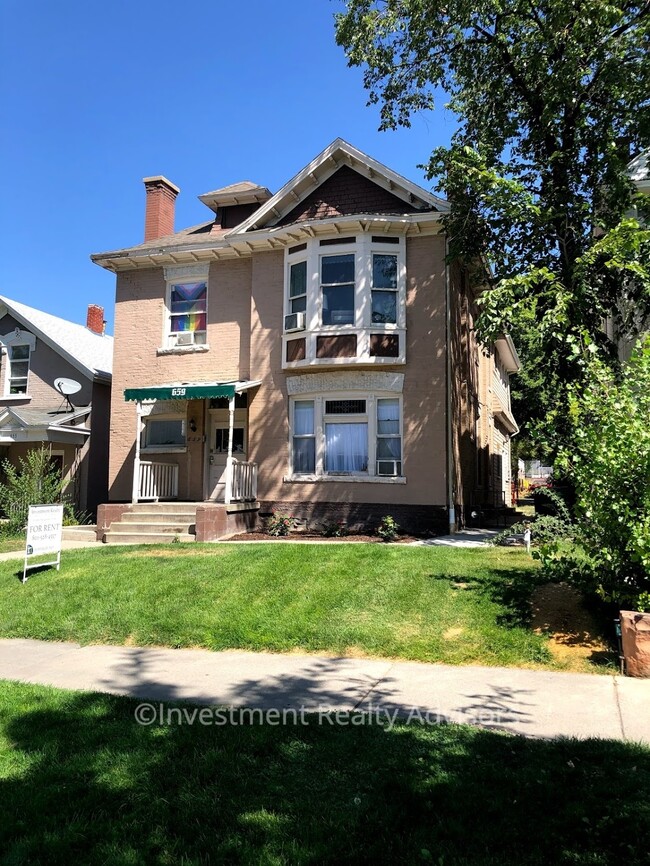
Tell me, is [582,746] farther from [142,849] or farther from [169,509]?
[169,509]

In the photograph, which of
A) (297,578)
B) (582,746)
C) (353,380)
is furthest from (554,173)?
(582,746)

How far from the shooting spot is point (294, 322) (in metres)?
15.6

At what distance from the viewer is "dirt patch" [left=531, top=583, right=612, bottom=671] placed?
596 centimetres

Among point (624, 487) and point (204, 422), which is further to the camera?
point (204, 422)

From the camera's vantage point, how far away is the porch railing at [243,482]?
48.6ft

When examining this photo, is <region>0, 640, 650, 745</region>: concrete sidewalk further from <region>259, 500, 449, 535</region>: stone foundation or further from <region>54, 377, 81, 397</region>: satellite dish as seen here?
<region>54, 377, 81, 397</region>: satellite dish

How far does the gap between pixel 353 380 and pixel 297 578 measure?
7.20 metres

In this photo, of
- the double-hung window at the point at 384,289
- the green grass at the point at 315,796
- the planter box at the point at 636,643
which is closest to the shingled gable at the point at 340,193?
the double-hung window at the point at 384,289

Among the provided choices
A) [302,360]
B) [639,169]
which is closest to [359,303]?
[302,360]

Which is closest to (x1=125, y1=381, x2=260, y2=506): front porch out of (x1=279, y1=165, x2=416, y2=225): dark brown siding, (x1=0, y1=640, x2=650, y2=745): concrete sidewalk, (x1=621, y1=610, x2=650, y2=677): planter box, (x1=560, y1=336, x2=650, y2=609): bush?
(x1=279, y1=165, x2=416, y2=225): dark brown siding

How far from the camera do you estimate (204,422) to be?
16.9 meters

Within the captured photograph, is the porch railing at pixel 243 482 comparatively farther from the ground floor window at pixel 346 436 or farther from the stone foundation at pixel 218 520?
the ground floor window at pixel 346 436

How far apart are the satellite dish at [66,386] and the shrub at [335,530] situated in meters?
9.33

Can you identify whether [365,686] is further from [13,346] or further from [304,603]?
[13,346]
